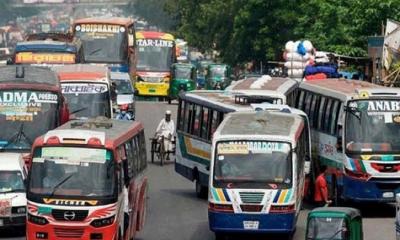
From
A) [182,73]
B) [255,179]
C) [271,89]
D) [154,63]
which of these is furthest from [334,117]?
[154,63]

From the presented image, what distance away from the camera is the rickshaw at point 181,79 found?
228ft

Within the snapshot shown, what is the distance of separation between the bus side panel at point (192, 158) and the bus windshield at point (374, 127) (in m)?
3.62

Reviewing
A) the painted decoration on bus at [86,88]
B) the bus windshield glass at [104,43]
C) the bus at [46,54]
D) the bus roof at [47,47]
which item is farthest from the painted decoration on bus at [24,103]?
the bus windshield glass at [104,43]

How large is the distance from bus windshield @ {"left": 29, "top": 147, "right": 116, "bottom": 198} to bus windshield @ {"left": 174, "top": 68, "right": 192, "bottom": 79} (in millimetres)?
46148

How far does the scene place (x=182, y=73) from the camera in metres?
71.4

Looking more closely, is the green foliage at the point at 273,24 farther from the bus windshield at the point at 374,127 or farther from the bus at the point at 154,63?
the bus windshield at the point at 374,127

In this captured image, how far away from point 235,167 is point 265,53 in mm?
54355

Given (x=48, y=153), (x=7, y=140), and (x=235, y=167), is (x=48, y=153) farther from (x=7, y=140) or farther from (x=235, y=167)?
(x=7, y=140)

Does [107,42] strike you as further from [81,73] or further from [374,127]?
[374,127]

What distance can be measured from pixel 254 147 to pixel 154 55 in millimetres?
44540

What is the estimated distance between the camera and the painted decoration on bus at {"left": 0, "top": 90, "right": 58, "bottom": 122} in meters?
32.0

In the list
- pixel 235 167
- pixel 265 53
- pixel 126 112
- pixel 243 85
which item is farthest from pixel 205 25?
pixel 235 167

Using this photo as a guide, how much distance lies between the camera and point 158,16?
191 metres

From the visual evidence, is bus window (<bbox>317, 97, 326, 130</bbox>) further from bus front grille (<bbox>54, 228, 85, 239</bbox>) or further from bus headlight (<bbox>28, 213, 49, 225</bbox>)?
bus headlight (<bbox>28, 213, 49, 225</bbox>)
